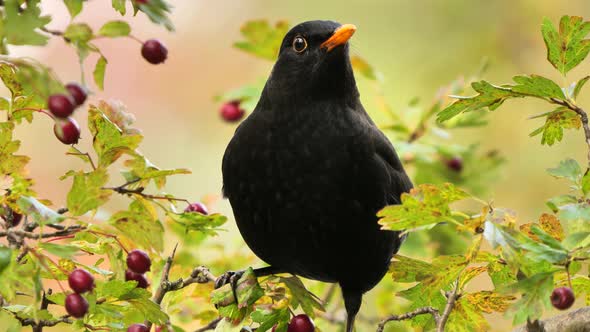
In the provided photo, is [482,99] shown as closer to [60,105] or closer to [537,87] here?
[537,87]

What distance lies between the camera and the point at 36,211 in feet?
5.70

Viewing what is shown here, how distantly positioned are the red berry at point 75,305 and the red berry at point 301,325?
0.77 meters

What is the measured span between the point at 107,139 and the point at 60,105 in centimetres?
54

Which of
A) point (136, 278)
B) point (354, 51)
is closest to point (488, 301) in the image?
point (136, 278)

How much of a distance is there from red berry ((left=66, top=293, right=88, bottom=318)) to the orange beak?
156cm

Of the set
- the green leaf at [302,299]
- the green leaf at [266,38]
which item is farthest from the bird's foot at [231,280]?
the green leaf at [266,38]

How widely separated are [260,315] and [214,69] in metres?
5.01

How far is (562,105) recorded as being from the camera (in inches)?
81.8

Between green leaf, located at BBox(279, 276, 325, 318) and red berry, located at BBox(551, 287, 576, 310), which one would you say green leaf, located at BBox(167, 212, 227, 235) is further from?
red berry, located at BBox(551, 287, 576, 310)

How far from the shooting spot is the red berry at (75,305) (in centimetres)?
180

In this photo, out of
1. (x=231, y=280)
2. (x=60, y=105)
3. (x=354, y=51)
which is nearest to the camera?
(x=60, y=105)

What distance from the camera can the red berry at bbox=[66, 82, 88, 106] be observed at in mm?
1667

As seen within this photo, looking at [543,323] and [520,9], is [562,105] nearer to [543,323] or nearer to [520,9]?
[543,323]

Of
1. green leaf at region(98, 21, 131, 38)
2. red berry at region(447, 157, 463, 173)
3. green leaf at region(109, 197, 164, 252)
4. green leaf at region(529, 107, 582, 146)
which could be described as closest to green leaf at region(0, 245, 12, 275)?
green leaf at region(109, 197, 164, 252)
